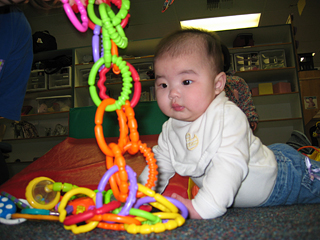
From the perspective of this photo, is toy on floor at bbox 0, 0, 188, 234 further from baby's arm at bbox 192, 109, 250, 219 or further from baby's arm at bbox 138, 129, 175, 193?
baby's arm at bbox 138, 129, 175, 193


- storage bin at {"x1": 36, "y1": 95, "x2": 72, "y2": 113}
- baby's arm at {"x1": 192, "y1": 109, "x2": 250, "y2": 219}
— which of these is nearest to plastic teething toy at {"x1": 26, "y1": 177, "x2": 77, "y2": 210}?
baby's arm at {"x1": 192, "y1": 109, "x2": 250, "y2": 219}

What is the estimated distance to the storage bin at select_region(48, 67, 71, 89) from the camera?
3451 mm

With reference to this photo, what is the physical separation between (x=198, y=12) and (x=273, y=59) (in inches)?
54.2

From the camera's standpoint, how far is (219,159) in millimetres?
614

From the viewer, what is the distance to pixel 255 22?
393cm

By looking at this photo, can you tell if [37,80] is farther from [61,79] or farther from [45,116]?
[45,116]

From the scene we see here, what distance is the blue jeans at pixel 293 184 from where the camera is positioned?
0.77 m

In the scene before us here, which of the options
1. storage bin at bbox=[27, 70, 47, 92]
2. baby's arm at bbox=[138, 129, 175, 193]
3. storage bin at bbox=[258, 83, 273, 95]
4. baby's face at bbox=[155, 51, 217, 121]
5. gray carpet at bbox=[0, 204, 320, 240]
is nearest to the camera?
gray carpet at bbox=[0, 204, 320, 240]

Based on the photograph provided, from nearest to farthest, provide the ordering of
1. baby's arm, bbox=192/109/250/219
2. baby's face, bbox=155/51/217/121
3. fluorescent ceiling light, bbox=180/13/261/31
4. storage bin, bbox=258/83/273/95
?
baby's arm, bbox=192/109/250/219 → baby's face, bbox=155/51/217/121 → storage bin, bbox=258/83/273/95 → fluorescent ceiling light, bbox=180/13/261/31

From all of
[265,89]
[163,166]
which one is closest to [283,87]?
[265,89]

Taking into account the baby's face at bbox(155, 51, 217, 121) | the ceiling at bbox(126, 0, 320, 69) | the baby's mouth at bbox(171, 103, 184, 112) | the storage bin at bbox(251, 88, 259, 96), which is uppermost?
the ceiling at bbox(126, 0, 320, 69)

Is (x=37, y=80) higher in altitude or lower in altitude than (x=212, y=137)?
higher

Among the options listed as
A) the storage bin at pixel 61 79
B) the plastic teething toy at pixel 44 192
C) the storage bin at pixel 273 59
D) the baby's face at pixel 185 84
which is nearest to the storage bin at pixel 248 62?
the storage bin at pixel 273 59

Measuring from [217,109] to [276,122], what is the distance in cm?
278
